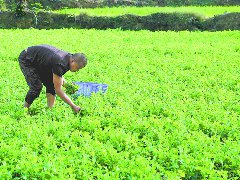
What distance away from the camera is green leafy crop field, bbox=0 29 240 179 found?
5.88m

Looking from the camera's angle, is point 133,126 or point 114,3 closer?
point 133,126

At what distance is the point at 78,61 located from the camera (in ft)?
23.3

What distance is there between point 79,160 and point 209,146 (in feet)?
7.80

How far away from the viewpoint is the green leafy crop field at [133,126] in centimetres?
588

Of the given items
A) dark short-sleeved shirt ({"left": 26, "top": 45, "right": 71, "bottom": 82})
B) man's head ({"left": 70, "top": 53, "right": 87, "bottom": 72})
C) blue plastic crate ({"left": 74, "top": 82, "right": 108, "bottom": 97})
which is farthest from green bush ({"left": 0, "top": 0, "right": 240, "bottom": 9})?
man's head ({"left": 70, "top": 53, "right": 87, "bottom": 72})

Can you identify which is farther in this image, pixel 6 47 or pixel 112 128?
pixel 6 47

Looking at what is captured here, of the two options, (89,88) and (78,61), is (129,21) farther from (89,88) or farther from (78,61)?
(78,61)

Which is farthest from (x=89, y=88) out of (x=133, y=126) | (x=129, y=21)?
(x=129, y=21)

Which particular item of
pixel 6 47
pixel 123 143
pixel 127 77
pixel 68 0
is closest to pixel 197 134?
pixel 123 143

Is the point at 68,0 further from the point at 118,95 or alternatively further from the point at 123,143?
the point at 123,143

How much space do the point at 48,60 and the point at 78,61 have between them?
3.48 ft

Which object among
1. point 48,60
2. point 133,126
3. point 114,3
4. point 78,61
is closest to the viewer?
point 78,61

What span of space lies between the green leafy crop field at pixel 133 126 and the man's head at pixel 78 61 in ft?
4.12

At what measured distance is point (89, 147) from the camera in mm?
6523
